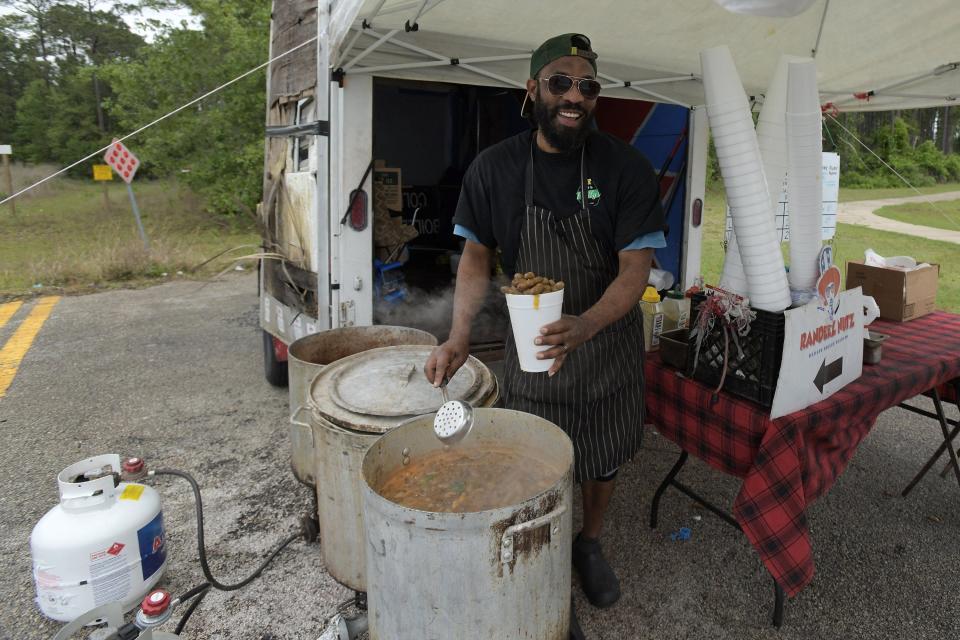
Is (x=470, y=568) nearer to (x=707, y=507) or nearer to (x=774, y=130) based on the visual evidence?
(x=707, y=507)

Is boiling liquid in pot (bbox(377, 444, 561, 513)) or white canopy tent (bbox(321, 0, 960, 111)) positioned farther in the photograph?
white canopy tent (bbox(321, 0, 960, 111))

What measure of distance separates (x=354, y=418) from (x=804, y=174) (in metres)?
1.95

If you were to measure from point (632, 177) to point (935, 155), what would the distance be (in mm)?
35659

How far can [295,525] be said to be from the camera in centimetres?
312

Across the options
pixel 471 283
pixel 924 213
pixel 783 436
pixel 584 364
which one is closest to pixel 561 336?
pixel 584 364

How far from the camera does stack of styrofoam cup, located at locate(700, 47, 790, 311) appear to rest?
220 centimetres

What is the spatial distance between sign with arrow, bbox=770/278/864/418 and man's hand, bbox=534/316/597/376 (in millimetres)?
803

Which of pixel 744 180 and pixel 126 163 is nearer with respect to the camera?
pixel 744 180

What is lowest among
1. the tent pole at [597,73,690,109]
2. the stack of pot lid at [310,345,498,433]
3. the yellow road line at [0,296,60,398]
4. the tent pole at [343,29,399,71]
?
the yellow road line at [0,296,60,398]

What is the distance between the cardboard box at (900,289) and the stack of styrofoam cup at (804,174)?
52.4 inches

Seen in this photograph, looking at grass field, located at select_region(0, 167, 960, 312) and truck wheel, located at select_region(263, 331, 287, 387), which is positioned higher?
grass field, located at select_region(0, 167, 960, 312)

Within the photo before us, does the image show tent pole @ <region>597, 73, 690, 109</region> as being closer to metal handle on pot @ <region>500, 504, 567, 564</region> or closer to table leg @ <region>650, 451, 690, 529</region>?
table leg @ <region>650, 451, 690, 529</region>

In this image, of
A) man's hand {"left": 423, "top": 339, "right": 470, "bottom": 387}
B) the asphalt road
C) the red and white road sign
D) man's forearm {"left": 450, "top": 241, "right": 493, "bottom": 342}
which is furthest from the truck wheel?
the red and white road sign

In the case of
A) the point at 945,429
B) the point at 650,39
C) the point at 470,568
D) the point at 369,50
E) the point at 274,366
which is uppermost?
the point at 650,39
